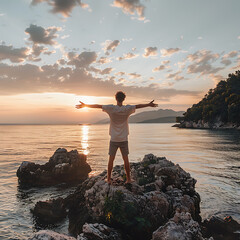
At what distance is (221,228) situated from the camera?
27.5ft

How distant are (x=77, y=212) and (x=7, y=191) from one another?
353 inches

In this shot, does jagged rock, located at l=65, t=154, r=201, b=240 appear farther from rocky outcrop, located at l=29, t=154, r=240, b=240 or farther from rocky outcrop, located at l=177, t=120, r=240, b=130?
rocky outcrop, located at l=177, t=120, r=240, b=130

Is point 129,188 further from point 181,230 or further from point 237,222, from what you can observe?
point 237,222

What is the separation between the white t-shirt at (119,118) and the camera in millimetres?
6895

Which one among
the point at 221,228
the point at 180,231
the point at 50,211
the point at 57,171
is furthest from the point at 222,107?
the point at 180,231

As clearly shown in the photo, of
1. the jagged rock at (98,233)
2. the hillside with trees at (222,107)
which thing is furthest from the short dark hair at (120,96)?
the hillside with trees at (222,107)

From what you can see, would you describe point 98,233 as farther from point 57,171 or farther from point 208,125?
point 208,125

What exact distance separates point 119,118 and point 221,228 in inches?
257

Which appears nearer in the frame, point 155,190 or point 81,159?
point 155,190

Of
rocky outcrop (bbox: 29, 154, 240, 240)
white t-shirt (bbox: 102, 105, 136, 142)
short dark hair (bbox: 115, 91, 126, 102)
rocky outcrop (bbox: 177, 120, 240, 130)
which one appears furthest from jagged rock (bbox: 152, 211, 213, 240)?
rocky outcrop (bbox: 177, 120, 240, 130)

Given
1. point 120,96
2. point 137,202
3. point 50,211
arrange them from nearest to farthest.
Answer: point 120,96
point 137,202
point 50,211

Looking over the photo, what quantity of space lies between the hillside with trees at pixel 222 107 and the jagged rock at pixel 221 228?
114 m

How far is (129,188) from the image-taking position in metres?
7.77

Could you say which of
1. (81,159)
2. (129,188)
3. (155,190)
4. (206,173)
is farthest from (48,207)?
(206,173)
